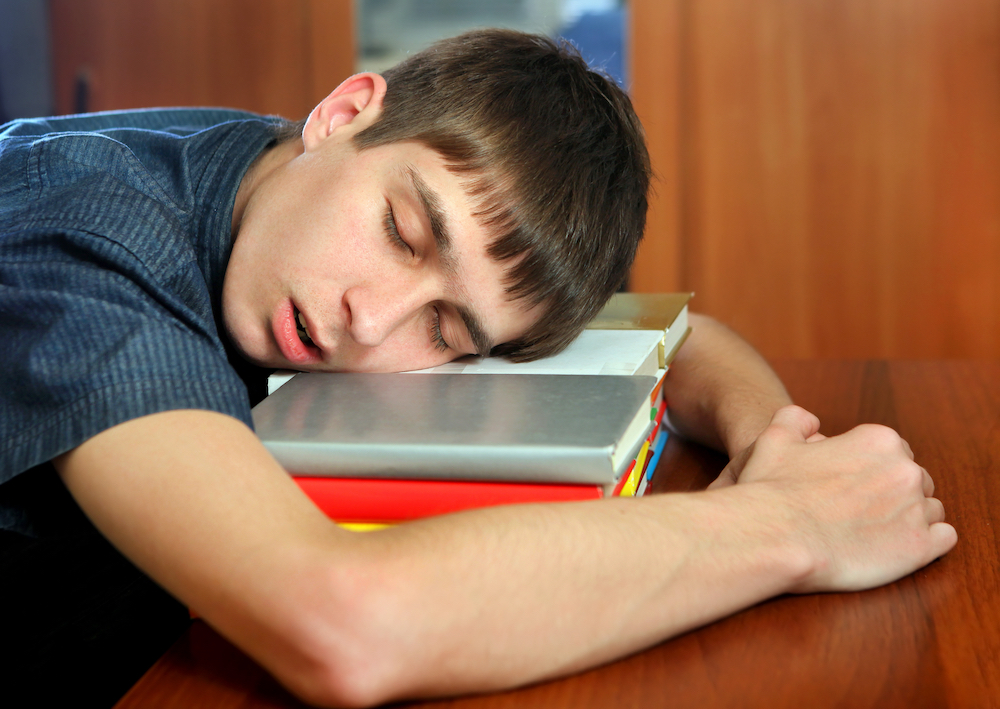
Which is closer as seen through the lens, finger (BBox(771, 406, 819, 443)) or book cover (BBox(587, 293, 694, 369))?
finger (BBox(771, 406, 819, 443))

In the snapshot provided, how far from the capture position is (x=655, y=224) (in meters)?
2.39

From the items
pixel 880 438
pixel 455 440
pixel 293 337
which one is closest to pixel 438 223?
pixel 293 337

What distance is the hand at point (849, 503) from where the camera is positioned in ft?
1.66

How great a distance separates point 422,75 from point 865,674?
685 millimetres

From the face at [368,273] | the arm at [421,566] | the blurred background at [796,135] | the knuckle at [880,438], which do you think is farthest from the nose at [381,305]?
the blurred background at [796,135]

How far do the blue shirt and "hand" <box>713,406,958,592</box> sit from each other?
0.34 metres

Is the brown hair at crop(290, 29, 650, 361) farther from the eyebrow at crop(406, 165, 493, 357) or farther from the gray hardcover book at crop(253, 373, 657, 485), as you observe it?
the gray hardcover book at crop(253, 373, 657, 485)

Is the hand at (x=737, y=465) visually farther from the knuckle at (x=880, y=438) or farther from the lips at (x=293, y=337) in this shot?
the lips at (x=293, y=337)

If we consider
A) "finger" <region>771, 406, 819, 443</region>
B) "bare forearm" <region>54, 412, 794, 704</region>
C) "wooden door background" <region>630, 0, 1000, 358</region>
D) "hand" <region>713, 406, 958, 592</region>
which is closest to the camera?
"bare forearm" <region>54, 412, 794, 704</region>

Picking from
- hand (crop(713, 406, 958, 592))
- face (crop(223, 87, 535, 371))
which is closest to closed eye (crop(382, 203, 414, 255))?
face (crop(223, 87, 535, 371))

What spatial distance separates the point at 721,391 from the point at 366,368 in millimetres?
339

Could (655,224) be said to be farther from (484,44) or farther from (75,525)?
(75,525)

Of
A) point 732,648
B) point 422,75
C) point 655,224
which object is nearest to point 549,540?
point 732,648

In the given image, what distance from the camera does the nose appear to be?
69 cm
